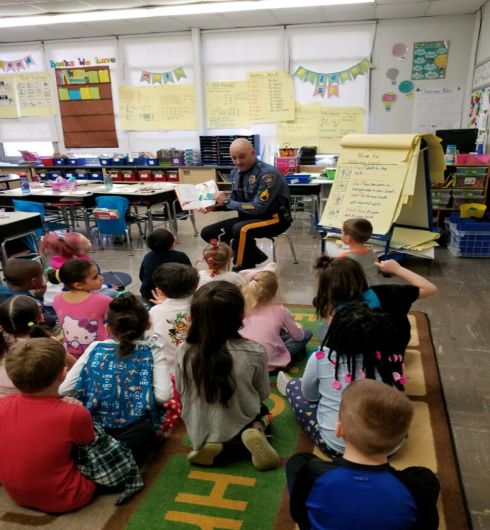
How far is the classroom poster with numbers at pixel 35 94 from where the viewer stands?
8.41 metres

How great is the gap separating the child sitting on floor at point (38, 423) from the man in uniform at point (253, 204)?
240 centimetres

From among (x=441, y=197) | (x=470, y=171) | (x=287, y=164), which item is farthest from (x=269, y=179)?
(x=287, y=164)

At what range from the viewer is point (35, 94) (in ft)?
27.9

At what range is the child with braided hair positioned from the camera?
1.56 metres

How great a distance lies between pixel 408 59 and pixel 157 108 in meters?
4.31

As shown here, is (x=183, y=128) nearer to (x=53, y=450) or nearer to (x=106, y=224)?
(x=106, y=224)

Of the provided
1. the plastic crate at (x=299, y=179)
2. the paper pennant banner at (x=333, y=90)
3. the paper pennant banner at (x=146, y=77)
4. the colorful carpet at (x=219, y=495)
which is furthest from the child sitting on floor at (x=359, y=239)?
the paper pennant banner at (x=146, y=77)

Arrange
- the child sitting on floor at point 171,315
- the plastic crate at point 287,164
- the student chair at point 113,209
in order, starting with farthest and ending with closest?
the plastic crate at point 287,164 < the student chair at point 113,209 < the child sitting on floor at point 171,315

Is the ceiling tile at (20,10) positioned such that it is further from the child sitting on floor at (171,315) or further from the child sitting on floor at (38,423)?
the child sitting on floor at (38,423)

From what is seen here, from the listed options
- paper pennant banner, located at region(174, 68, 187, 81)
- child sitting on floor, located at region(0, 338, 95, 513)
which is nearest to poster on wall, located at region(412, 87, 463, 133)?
paper pennant banner, located at region(174, 68, 187, 81)

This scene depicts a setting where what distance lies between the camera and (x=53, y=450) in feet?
4.76

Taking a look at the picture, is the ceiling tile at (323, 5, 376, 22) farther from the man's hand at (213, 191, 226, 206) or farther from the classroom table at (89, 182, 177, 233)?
the man's hand at (213, 191, 226, 206)

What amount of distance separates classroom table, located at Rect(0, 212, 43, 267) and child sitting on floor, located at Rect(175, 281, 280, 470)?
2.86m

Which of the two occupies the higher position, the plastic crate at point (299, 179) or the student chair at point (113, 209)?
the plastic crate at point (299, 179)
